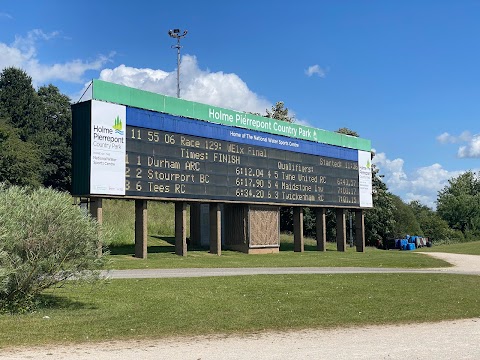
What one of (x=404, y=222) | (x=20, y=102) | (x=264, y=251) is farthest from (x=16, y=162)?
(x=404, y=222)

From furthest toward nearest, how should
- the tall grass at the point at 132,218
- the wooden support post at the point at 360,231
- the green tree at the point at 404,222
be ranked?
the green tree at the point at 404,222, the wooden support post at the point at 360,231, the tall grass at the point at 132,218

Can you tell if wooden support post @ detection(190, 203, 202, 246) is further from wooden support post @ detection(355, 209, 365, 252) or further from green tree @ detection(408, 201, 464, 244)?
green tree @ detection(408, 201, 464, 244)

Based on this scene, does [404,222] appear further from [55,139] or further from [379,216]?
[55,139]

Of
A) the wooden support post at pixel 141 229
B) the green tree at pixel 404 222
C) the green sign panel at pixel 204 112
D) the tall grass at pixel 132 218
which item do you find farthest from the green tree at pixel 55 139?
the green tree at pixel 404 222

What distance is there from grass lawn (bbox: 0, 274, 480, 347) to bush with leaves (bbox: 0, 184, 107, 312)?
885mm

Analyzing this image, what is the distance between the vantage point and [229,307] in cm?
1738

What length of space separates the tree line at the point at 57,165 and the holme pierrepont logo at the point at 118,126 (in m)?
32.6

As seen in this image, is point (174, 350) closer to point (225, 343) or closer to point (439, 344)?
point (225, 343)

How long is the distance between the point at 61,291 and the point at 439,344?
1354 centimetres

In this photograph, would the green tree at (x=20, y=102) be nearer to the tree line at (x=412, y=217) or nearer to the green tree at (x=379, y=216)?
the tree line at (x=412, y=217)

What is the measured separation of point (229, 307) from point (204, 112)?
2563 centimetres

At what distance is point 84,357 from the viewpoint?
33.7ft

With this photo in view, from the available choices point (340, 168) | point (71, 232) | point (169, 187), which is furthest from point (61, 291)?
point (340, 168)

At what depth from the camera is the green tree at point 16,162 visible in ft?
215
